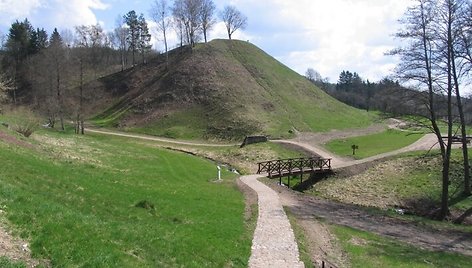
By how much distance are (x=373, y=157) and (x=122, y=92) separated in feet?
223

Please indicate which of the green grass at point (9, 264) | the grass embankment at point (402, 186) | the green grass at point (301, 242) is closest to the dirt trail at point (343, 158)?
the grass embankment at point (402, 186)

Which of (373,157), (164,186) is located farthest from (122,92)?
(164,186)

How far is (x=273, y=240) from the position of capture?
18547mm

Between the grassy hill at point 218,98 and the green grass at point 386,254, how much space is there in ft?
145

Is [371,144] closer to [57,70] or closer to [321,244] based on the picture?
[321,244]

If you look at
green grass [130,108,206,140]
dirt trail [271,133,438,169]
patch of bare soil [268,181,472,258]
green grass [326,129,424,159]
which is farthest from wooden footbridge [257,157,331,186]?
green grass [130,108,206,140]

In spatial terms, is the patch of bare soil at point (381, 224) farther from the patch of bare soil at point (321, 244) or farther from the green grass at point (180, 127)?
the green grass at point (180, 127)

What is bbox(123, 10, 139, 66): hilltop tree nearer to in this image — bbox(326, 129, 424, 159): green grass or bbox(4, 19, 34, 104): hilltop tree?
bbox(4, 19, 34, 104): hilltop tree

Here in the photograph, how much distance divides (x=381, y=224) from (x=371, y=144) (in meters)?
35.2

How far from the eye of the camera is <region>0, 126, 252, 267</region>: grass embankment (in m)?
12.2

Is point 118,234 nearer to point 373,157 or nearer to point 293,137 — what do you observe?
point 373,157

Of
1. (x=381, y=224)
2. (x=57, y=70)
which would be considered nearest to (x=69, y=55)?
(x=57, y=70)

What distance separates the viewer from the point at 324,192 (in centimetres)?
3847

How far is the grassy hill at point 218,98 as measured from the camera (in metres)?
72.5
